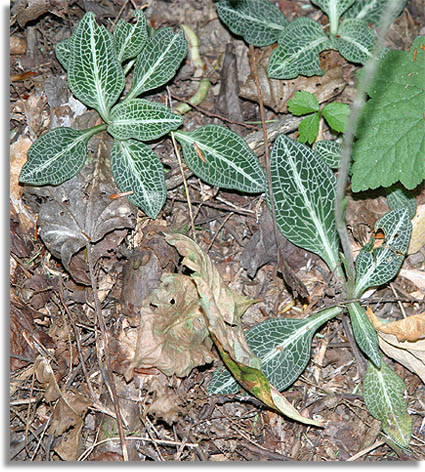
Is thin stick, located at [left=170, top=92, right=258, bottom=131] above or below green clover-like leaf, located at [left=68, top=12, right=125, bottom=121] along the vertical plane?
below

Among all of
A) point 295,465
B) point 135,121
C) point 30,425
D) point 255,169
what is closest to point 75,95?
point 135,121

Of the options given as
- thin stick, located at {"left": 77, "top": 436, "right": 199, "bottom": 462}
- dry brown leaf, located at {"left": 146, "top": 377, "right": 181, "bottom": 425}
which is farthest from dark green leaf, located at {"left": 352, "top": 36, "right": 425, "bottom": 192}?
thin stick, located at {"left": 77, "top": 436, "right": 199, "bottom": 462}

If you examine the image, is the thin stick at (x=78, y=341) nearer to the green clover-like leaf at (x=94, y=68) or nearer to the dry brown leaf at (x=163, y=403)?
the dry brown leaf at (x=163, y=403)

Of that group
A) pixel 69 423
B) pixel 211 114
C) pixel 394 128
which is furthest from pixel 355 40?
pixel 69 423

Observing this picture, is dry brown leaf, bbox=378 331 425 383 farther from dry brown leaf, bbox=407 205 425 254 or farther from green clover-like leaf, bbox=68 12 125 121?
green clover-like leaf, bbox=68 12 125 121

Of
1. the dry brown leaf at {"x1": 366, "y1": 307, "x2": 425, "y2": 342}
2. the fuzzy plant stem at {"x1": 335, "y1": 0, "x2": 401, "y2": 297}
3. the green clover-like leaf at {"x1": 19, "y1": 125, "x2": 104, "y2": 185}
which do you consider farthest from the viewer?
the green clover-like leaf at {"x1": 19, "y1": 125, "x2": 104, "y2": 185}

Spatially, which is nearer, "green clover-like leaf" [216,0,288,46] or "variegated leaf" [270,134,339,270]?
"variegated leaf" [270,134,339,270]

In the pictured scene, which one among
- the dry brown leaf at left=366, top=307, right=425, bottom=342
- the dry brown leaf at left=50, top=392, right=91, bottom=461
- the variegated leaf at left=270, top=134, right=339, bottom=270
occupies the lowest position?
the dry brown leaf at left=50, top=392, right=91, bottom=461
